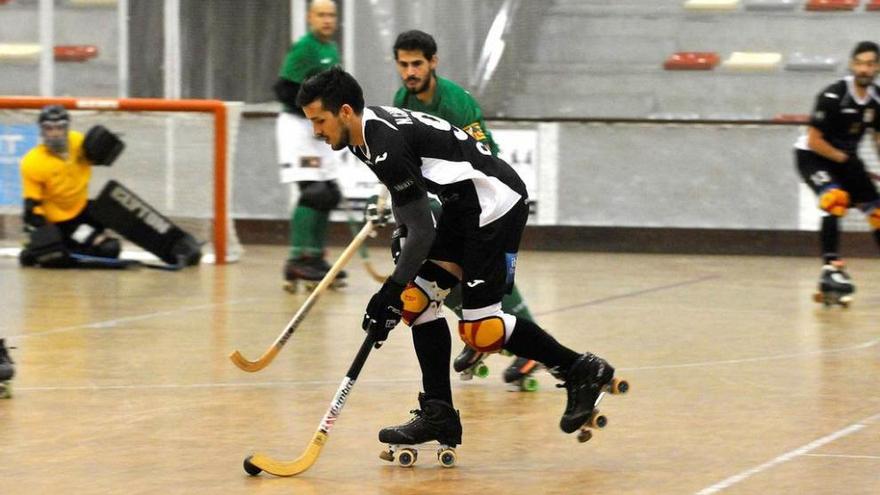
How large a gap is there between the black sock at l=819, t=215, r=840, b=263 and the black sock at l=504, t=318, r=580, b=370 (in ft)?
14.4

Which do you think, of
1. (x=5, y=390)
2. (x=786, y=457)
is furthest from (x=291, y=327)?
(x=786, y=457)

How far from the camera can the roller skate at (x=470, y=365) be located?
621cm

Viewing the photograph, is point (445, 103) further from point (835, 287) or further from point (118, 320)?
point (835, 287)

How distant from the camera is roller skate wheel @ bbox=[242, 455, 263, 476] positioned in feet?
15.2

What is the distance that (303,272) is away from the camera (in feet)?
30.5

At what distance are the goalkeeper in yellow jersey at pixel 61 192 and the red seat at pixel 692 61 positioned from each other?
4607 mm

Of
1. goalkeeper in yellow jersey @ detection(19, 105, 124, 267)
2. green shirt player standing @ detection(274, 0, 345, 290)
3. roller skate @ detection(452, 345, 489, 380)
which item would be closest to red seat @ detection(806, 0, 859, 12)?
green shirt player standing @ detection(274, 0, 345, 290)

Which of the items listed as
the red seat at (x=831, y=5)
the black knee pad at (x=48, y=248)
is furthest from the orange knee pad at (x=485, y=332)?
the red seat at (x=831, y=5)

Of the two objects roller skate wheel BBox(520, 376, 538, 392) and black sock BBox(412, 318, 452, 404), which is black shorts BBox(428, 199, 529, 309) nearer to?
black sock BBox(412, 318, 452, 404)

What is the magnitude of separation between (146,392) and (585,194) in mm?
6675

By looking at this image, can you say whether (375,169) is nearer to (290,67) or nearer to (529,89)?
(290,67)

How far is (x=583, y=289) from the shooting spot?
32.1 ft

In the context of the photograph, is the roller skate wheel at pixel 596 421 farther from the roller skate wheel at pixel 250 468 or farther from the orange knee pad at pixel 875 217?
the orange knee pad at pixel 875 217

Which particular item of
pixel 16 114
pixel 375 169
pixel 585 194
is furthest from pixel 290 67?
pixel 375 169
